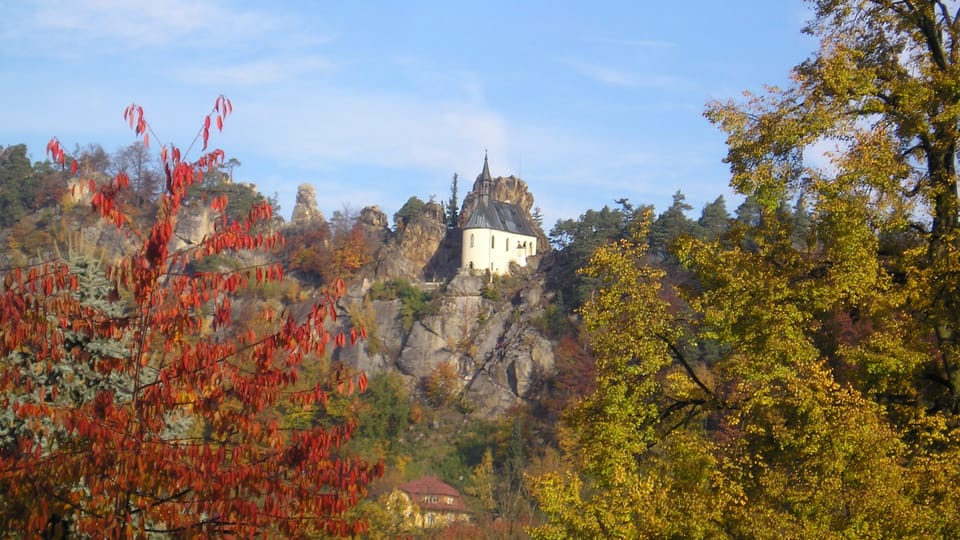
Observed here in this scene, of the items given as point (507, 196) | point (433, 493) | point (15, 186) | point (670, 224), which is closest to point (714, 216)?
point (670, 224)

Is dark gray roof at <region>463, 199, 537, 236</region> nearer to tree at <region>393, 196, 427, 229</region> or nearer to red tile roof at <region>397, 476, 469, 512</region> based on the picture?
tree at <region>393, 196, 427, 229</region>

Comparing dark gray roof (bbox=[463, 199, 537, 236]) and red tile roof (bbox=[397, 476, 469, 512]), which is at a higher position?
dark gray roof (bbox=[463, 199, 537, 236])

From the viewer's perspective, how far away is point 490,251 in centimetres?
7231

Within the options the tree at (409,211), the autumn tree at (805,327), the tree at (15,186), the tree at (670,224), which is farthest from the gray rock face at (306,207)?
the autumn tree at (805,327)

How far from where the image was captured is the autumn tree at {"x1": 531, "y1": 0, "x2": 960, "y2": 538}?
916cm

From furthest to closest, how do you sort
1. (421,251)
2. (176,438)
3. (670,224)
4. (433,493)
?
(421,251), (670,224), (433,493), (176,438)

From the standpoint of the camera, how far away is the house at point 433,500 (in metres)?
37.5

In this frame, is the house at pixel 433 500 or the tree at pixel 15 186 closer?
the house at pixel 433 500

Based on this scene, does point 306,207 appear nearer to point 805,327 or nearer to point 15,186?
point 15,186

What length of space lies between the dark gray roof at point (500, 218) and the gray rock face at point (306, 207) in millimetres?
16135

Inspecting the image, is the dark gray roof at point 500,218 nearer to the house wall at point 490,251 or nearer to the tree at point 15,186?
the house wall at point 490,251

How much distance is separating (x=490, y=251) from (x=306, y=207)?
23.7 metres

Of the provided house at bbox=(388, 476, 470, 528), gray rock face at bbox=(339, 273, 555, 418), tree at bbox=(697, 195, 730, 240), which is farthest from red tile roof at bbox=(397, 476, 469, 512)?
tree at bbox=(697, 195, 730, 240)

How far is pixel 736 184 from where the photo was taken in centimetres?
1091
